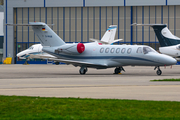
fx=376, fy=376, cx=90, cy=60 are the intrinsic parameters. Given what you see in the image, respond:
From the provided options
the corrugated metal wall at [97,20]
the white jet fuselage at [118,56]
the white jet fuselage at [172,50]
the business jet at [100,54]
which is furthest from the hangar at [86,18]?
the white jet fuselage at [118,56]

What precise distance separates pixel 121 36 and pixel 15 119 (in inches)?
2505

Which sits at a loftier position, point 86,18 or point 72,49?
point 86,18

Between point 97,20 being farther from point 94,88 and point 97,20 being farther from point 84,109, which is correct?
point 84,109

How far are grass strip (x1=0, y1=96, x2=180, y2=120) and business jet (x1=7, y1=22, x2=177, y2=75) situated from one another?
65.7 feet

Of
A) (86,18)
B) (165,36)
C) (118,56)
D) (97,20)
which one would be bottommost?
(118,56)

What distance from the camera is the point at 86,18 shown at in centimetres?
7331

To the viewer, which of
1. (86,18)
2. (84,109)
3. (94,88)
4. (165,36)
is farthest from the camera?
(86,18)

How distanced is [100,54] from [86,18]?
3943 cm

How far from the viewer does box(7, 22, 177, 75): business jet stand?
3250 cm

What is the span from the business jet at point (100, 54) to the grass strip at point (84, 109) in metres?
20.0

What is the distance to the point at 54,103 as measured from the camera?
40.6 feet

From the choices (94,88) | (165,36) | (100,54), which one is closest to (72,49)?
(100,54)

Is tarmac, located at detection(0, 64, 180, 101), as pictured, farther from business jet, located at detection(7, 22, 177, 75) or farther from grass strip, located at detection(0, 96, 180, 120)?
business jet, located at detection(7, 22, 177, 75)

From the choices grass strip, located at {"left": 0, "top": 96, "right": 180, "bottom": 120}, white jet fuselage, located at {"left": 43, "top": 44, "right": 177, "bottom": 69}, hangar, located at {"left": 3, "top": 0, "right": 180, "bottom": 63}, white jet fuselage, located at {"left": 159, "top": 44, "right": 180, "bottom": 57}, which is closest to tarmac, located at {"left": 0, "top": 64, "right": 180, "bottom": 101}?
grass strip, located at {"left": 0, "top": 96, "right": 180, "bottom": 120}
